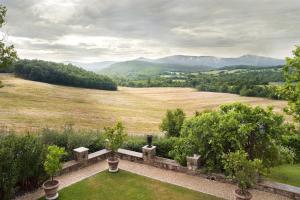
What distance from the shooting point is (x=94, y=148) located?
15.8m

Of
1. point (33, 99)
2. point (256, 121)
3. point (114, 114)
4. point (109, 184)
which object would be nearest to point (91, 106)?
point (114, 114)

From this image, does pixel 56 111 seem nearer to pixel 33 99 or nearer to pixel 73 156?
pixel 33 99

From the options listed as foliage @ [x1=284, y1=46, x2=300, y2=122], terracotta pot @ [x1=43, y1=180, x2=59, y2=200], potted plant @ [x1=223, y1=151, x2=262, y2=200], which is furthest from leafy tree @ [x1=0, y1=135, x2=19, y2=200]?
foliage @ [x1=284, y1=46, x2=300, y2=122]

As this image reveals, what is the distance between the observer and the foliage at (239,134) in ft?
35.5

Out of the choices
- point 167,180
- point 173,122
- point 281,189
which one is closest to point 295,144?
point 281,189

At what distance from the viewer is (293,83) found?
1346cm

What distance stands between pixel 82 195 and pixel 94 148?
5601mm

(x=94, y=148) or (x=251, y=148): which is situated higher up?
(x=251, y=148)

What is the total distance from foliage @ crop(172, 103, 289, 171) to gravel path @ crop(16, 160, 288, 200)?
0.90 metres

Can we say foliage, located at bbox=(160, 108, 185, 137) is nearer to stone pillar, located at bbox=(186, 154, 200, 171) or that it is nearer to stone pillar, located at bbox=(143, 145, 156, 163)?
stone pillar, located at bbox=(143, 145, 156, 163)

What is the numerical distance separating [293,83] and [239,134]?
534cm

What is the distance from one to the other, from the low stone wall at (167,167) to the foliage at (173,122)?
446 centimetres

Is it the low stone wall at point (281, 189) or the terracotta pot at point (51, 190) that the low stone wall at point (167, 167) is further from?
the terracotta pot at point (51, 190)

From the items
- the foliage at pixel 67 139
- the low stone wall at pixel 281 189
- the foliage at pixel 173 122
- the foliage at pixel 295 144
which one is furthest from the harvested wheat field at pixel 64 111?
the low stone wall at pixel 281 189
